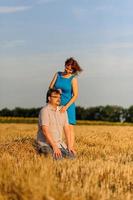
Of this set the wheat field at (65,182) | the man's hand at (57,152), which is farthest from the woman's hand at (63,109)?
the wheat field at (65,182)

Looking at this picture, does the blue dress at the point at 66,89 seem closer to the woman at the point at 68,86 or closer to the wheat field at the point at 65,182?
the woman at the point at 68,86

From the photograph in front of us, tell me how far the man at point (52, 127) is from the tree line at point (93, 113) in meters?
63.9

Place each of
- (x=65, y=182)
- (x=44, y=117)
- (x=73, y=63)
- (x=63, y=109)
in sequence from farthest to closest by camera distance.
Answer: (x=73, y=63), (x=63, y=109), (x=44, y=117), (x=65, y=182)

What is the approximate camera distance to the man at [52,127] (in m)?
9.19

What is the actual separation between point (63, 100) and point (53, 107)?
117cm

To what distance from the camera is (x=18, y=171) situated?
5.89 m

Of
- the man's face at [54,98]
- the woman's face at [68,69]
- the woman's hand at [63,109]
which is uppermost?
the woman's face at [68,69]

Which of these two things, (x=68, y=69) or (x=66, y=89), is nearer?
(x=68, y=69)

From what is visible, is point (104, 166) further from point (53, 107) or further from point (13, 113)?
point (13, 113)

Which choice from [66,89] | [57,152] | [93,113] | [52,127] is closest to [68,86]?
[66,89]

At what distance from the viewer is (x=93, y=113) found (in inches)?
2985

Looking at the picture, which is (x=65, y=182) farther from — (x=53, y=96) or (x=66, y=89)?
(x=66, y=89)

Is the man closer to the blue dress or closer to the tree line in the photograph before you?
the blue dress

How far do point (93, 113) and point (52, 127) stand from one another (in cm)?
6646
